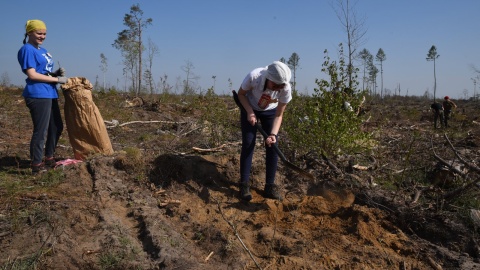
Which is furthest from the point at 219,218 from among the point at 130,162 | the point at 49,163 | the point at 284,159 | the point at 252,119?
the point at 49,163

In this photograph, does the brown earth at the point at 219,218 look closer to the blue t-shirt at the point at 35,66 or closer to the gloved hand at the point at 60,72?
the blue t-shirt at the point at 35,66

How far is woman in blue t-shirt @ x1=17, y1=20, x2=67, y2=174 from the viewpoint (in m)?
3.54

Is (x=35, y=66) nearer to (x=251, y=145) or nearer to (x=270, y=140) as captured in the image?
(x=251, y=145)

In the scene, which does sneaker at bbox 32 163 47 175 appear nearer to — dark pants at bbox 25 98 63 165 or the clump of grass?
dark pants at bbox 25 98 63 165

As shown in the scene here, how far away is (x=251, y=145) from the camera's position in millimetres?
3508

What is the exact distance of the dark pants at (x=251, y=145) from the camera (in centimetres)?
349

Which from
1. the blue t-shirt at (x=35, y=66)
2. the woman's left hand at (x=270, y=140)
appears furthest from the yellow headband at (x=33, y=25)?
the woman's left hand at (x=270, y=140)

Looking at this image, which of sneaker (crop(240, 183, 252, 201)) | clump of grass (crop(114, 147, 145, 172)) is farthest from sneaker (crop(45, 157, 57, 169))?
sneaker (crop(240, 183, 252, 201))

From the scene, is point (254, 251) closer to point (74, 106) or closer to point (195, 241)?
point (195, 241)

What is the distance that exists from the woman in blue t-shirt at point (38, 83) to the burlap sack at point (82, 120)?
0.19 metres

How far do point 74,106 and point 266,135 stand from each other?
2.18 m

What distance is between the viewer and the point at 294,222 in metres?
3.19

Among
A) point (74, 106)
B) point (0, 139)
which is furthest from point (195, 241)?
point (0, 139)

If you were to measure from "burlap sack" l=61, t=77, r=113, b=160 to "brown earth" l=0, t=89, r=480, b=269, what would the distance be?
0.80 feet
